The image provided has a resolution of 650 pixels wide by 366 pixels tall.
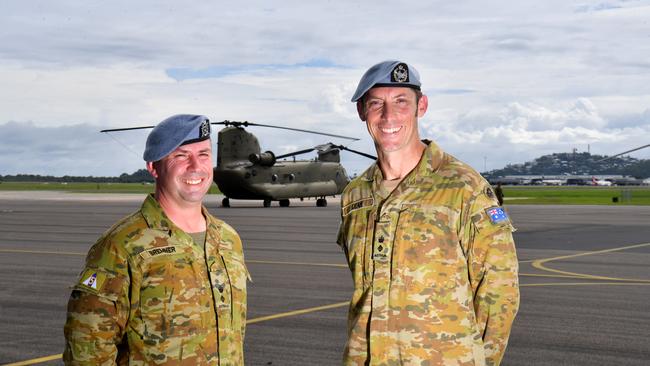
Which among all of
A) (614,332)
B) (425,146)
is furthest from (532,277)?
(425,146)

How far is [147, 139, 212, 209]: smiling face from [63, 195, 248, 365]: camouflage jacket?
13cm

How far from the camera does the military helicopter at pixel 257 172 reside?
4931 cm

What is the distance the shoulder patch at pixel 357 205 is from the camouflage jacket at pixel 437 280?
155mm

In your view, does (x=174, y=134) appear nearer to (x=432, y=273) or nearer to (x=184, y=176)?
(x=184, y=176)

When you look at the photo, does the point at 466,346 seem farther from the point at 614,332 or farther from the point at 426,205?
the point at 614,332

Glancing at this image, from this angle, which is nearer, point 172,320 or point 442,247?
point 172,320

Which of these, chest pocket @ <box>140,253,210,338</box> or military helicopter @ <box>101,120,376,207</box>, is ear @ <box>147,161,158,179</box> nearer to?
chest pocket @ <box>140,253,210,338</box>

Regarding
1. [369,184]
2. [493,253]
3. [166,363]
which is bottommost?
[166,363]

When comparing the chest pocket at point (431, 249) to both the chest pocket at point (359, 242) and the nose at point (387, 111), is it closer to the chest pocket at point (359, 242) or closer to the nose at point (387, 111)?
the chest pocket at point (359, 242)

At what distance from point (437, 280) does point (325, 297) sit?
1053 cm

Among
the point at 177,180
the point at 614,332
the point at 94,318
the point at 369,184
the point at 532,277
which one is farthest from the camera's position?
the point at 532,277

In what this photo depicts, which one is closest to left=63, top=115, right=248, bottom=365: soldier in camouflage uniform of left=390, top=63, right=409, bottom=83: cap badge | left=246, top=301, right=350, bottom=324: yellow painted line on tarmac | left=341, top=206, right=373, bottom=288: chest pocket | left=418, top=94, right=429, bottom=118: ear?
left=341, top=206, right=373, bottom=288: chest pocket

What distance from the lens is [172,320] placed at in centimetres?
400

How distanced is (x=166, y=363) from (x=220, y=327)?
11.6 inches
